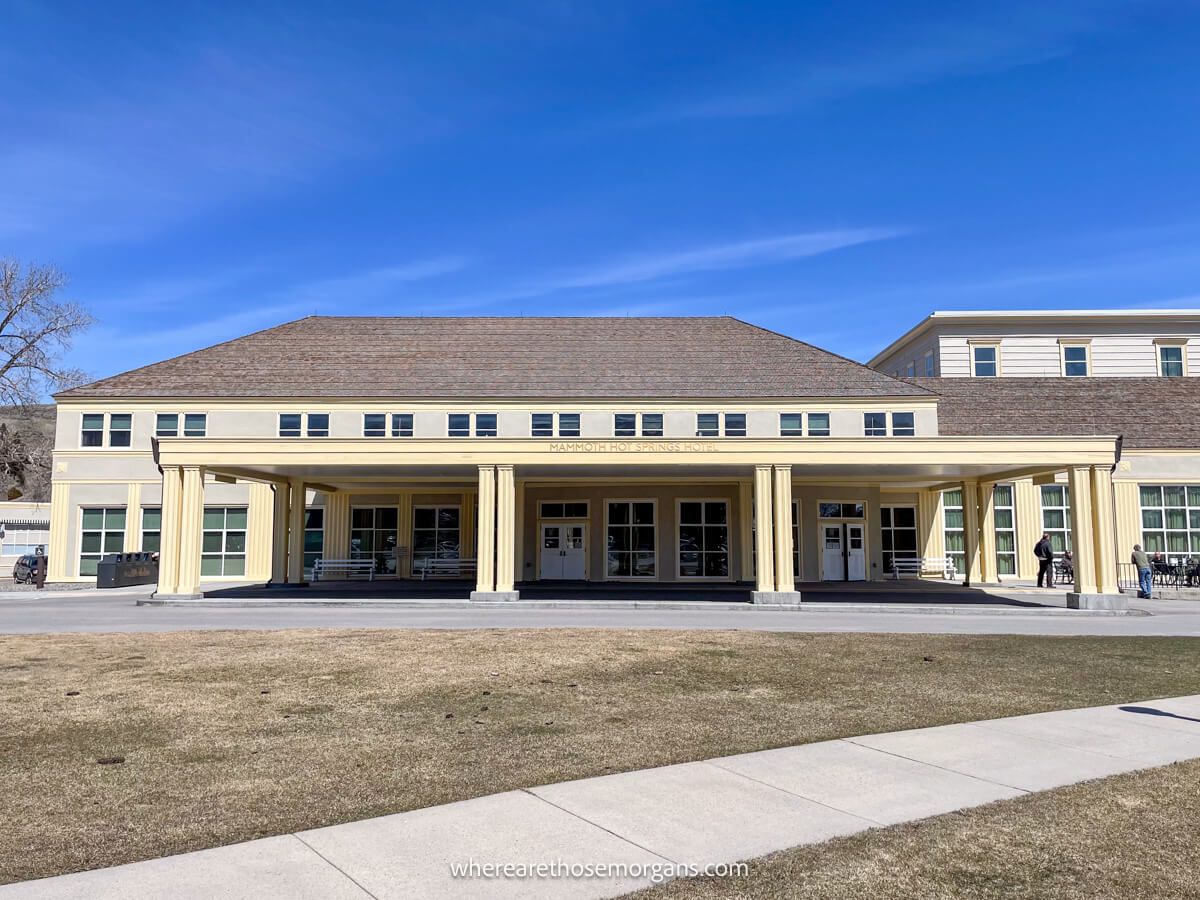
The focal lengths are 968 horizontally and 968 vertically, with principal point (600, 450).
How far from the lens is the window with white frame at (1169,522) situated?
3625 centimetres

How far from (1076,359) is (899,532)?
12.1 metres

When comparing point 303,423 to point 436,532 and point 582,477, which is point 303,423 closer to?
point 436,532

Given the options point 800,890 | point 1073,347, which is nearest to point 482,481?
point 800,890

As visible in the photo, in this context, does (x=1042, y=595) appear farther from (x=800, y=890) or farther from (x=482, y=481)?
(x=800, y=890)

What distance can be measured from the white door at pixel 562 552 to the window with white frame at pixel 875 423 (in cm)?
1115

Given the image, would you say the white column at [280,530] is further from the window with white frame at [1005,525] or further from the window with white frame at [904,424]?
the window with white frame at [1005,525]

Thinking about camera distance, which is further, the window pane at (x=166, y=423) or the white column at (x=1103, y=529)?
the window pane at (x=166, y=423)

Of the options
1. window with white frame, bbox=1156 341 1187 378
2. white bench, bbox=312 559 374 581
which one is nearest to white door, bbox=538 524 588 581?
white bench, bbox=312 559 374 581

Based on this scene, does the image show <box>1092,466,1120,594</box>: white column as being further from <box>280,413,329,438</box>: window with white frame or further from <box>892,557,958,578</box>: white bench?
<box>280,413,329,438</box>: window with white frame

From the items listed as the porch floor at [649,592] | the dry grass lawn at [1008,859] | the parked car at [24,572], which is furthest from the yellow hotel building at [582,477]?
the dry grass lawn at [1008,859]

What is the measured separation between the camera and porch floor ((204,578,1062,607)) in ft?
88.7

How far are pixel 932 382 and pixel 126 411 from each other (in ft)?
105

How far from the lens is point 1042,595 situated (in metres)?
29.6

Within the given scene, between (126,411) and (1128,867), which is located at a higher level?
(126,411)
